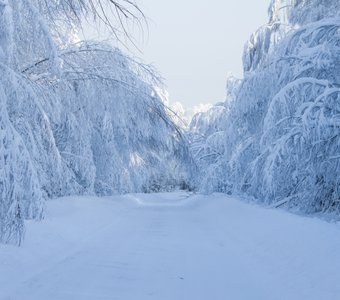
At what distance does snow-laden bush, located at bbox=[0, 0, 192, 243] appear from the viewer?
612 cm

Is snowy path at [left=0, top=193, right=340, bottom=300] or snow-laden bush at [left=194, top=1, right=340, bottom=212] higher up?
snow-laden bush at [left=194, top=1, right=340, bottom=212]

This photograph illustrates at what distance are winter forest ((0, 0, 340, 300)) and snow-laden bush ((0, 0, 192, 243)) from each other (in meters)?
0.03

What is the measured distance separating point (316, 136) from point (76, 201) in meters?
7.58

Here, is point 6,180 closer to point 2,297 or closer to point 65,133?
point 2,297

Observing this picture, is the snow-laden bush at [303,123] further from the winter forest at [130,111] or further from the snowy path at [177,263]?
the snowy path at [177,263]

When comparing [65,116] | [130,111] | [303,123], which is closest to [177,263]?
[303,123]

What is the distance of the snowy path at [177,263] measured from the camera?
554 centimetres

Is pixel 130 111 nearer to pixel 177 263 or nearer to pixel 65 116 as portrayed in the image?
pixel 65 116

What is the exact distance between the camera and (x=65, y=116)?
1421 centimetres

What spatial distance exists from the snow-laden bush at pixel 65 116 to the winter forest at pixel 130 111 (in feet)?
0.09

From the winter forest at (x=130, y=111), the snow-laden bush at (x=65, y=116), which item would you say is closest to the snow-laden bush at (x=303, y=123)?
the winter forest at (x=130, y=111)

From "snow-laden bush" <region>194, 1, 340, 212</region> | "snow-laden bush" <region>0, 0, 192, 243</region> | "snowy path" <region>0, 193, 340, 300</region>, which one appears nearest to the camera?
"snowy path" <region>0, 193, 340, 300</region>

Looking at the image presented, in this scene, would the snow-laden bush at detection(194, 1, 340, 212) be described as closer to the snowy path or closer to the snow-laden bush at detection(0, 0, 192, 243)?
the snowy path

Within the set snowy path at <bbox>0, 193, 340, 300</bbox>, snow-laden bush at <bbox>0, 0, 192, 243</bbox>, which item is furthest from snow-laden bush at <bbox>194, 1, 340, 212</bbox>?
snow-laden bush at <bbox>0, 0, 192, 243</bbox>
